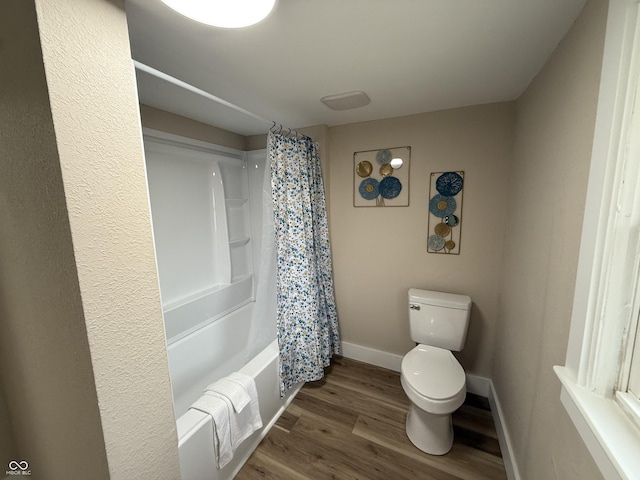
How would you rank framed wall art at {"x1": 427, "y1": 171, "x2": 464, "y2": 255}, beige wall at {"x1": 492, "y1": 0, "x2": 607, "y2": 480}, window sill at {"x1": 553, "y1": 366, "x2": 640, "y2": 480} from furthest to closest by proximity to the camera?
framed wall art at {"x1": 427, "y1": 171, "x2": 464, "y2": 255}, beige wall at {"x1": 492, "y1": 0, "x2": 607, "y2": 480}, window sill at {"x1": 553, "y1": 366, "x2": 640, "y2": 480}

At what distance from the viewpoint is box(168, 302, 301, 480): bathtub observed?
1.14 meters

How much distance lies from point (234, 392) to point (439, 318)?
142cm

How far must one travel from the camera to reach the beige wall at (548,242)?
84 centimetres

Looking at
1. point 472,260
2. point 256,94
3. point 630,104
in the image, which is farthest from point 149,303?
point 472,260

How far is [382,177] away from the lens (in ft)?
6.72

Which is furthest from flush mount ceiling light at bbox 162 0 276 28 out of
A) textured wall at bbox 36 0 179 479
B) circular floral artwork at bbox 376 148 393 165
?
circular floral artwork at bbox 376 148 393 165

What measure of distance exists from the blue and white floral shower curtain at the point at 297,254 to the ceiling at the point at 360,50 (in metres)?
0.38

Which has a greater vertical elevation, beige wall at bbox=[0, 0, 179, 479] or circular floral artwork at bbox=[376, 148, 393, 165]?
circular floral artwork at bbox=[376, 148, 393, 165]

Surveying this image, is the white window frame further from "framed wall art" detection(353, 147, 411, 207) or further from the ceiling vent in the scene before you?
"framed wall art" detection(353, 147, 411, 207)

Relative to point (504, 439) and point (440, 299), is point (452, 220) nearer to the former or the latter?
point (440, 299)

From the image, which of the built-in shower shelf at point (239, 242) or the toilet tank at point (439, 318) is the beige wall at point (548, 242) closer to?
the toilet tank at point (439, 318)

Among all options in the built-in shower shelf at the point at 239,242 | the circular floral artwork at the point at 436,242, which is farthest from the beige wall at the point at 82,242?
the circular floral artwork at the point at 436,242

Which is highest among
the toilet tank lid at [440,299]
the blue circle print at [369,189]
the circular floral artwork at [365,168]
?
the circular floral artwork at [365,168]

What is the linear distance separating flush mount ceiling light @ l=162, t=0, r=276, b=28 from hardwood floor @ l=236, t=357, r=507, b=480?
6.93 ft
